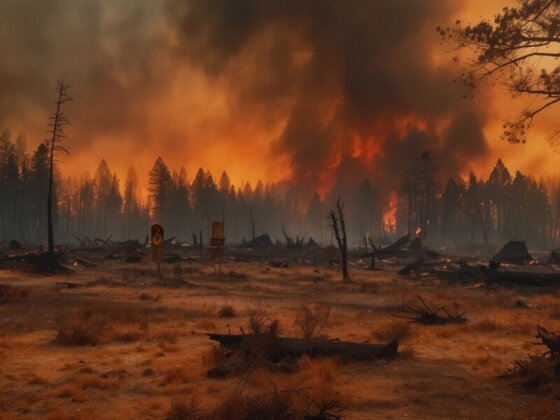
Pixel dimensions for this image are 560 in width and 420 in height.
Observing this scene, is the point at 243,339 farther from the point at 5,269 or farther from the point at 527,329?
the point at 5,269

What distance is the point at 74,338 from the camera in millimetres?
10578

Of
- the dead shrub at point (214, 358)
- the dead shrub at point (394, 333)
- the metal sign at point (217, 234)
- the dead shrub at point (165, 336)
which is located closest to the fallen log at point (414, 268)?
the metal sign at point (217, 234)

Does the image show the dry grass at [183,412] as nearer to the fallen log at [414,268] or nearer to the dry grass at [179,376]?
the dry grass at [179,376]

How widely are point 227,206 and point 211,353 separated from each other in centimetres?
11111

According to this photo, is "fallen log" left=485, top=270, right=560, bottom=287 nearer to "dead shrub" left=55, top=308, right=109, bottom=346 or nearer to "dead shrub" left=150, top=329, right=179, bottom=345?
"dead shrub" left=150, top=329, right=179, bottom=345

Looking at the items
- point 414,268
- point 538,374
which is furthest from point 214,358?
point 414,268

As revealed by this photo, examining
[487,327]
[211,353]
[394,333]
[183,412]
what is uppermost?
[183,412]

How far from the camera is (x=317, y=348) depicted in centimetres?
905

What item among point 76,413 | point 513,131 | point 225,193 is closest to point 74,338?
point 76,413

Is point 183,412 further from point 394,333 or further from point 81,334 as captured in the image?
point 394,333

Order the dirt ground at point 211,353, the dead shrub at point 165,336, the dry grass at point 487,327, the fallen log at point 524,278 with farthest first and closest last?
the fallen log at point 524,278 → the dry grass at point 487,327 → the dead shrub at point 165,336 → the dirt ground at point 211,353

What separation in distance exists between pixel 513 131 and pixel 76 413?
10.6 metres

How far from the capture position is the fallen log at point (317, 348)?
888 cm

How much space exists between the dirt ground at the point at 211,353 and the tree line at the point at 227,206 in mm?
50427
